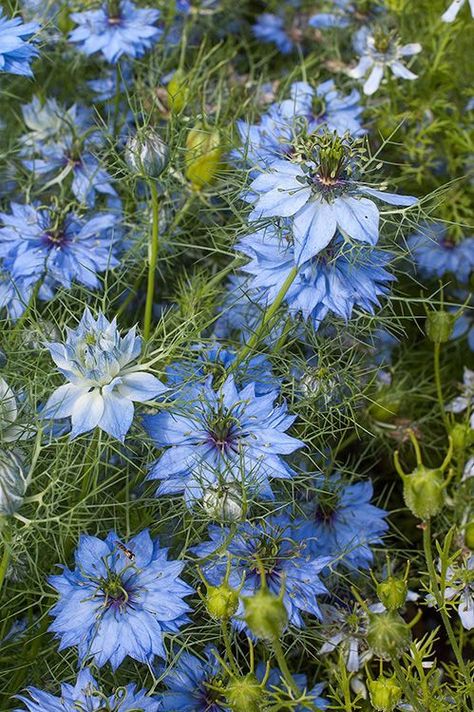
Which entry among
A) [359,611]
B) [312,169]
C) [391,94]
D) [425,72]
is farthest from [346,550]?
[425,72]

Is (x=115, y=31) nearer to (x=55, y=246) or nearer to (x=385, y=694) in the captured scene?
(x=55, y=246)

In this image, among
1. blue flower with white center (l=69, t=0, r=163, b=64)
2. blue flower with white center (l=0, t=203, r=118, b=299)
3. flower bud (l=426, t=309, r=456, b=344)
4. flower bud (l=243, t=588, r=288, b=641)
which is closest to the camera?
flower bud (l=243, t=588, r=288, b=641)

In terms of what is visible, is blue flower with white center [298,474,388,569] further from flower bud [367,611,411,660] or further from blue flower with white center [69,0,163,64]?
blue flower with white center [69,0,163,64]

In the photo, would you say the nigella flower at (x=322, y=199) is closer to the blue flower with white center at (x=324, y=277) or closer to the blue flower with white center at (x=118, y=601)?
the blue flower with white center at (x=324, y=277)

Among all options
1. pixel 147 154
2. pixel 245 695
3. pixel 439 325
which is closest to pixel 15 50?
pixel 147 154

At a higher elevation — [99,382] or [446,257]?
[99,382]

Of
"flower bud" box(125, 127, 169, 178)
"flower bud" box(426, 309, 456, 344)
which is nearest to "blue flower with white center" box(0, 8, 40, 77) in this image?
"flower bud" box(125, 127, 169, 178)

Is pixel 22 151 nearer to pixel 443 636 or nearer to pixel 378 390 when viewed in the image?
pixel 378 390
